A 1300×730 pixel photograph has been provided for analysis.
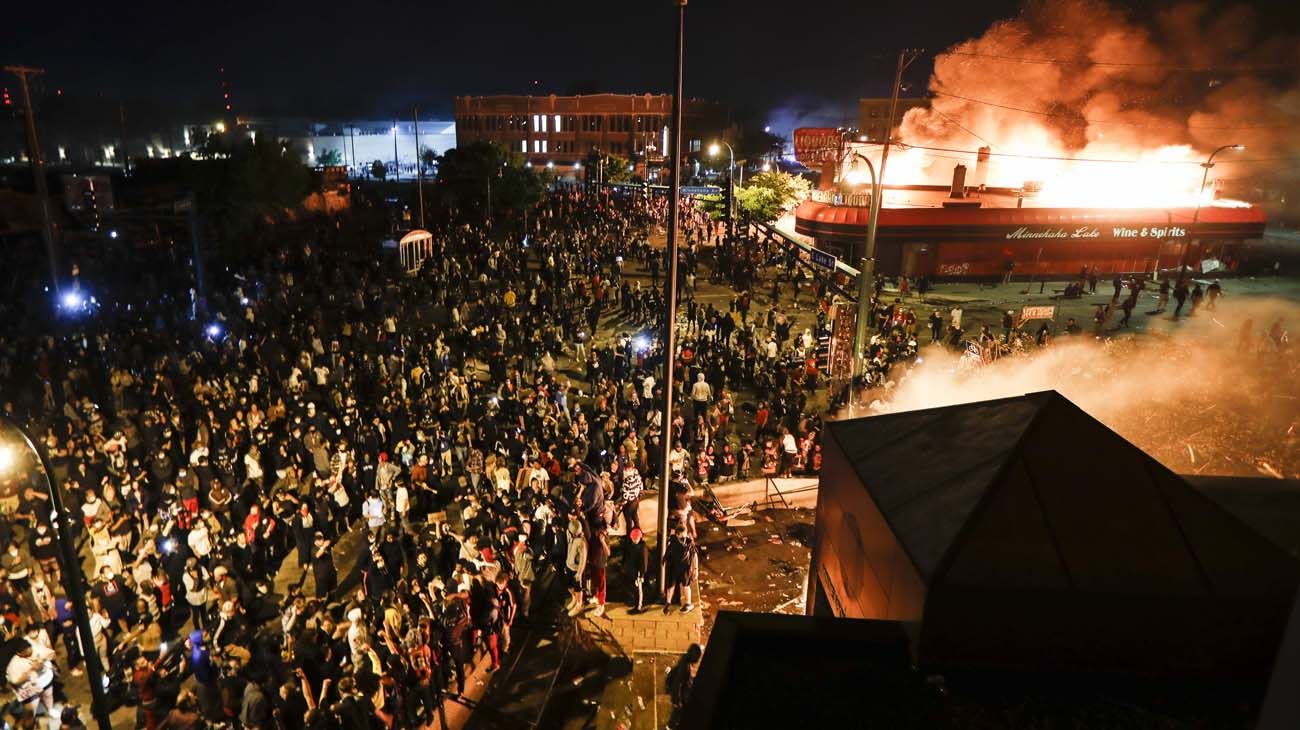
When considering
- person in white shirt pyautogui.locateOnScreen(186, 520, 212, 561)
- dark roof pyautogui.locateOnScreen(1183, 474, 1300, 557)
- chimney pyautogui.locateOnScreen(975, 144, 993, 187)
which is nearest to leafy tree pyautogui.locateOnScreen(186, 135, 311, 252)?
person in white shirt pyautogui.locateOnScreen(186, 520, 212, 561)

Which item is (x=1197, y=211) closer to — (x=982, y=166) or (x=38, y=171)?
(x=982, y=166)

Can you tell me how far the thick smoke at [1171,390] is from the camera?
1463 cm

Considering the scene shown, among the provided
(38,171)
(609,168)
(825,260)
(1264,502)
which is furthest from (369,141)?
(1264,502)

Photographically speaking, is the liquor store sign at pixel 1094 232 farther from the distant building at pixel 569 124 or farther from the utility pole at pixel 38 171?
the distant building at pixel 569 124

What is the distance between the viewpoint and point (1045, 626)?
417 cm

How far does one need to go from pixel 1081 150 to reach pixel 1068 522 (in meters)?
56.4

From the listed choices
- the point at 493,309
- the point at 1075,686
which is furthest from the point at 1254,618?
the point at 493,309

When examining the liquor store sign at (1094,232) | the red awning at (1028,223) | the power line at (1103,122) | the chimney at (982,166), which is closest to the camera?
the red awning at (1028,223)

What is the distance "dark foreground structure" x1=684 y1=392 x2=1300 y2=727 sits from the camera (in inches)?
159

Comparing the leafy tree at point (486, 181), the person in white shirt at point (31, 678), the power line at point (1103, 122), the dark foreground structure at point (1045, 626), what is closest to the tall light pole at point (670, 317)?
the dark foreground structure at point (1045, 626)

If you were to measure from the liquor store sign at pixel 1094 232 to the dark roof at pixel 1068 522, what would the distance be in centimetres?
3452

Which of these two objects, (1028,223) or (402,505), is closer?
(402,505)

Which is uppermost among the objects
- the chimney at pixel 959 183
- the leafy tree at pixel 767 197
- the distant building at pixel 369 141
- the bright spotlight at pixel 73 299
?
the distant building at pixel 369 141

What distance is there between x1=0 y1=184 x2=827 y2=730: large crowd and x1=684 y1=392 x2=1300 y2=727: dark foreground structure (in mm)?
4469
